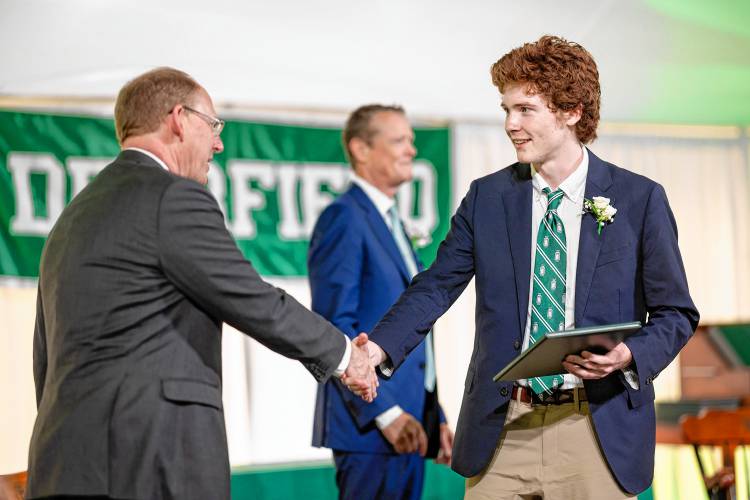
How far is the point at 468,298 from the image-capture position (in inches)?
251

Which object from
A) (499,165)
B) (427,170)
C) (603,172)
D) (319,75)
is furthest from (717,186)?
Answer: (603,172)

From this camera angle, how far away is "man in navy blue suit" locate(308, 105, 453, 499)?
3.58 m

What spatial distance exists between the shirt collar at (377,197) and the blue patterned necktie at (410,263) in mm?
28

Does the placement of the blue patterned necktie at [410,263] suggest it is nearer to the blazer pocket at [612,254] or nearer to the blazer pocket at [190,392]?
the blazer pocket at [612,254]

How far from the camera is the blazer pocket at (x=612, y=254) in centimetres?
249

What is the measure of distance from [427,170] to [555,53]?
3735mm

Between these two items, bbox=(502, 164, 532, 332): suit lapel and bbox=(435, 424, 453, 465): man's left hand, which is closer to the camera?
bbox=(502, 164, 532, 332): suit lapel

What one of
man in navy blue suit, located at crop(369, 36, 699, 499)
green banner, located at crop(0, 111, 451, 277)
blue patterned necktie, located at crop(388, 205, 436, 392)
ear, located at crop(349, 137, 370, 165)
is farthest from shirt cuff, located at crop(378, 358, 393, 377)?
green banner, located at crop(0, 111, 451, 277)

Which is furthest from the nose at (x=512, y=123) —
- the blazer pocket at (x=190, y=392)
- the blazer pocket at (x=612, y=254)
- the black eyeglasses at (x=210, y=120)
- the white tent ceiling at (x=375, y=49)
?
the white tent ceiling at (x=375, y=49)

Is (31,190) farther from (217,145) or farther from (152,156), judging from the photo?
(152,156)

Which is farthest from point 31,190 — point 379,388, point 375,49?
point 379,388

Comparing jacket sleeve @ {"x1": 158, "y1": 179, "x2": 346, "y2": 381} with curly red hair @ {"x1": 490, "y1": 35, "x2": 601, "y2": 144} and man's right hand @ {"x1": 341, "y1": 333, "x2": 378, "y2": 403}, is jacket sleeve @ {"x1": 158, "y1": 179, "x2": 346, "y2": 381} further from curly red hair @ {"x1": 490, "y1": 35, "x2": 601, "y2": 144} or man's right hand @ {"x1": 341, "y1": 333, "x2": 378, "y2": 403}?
curly red hair @ {"x1": 490, "y1": 35, "x2": 601, "y2": 144}

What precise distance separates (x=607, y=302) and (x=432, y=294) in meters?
0.52

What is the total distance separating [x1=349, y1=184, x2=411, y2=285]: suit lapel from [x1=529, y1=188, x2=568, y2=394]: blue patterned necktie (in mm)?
1241
